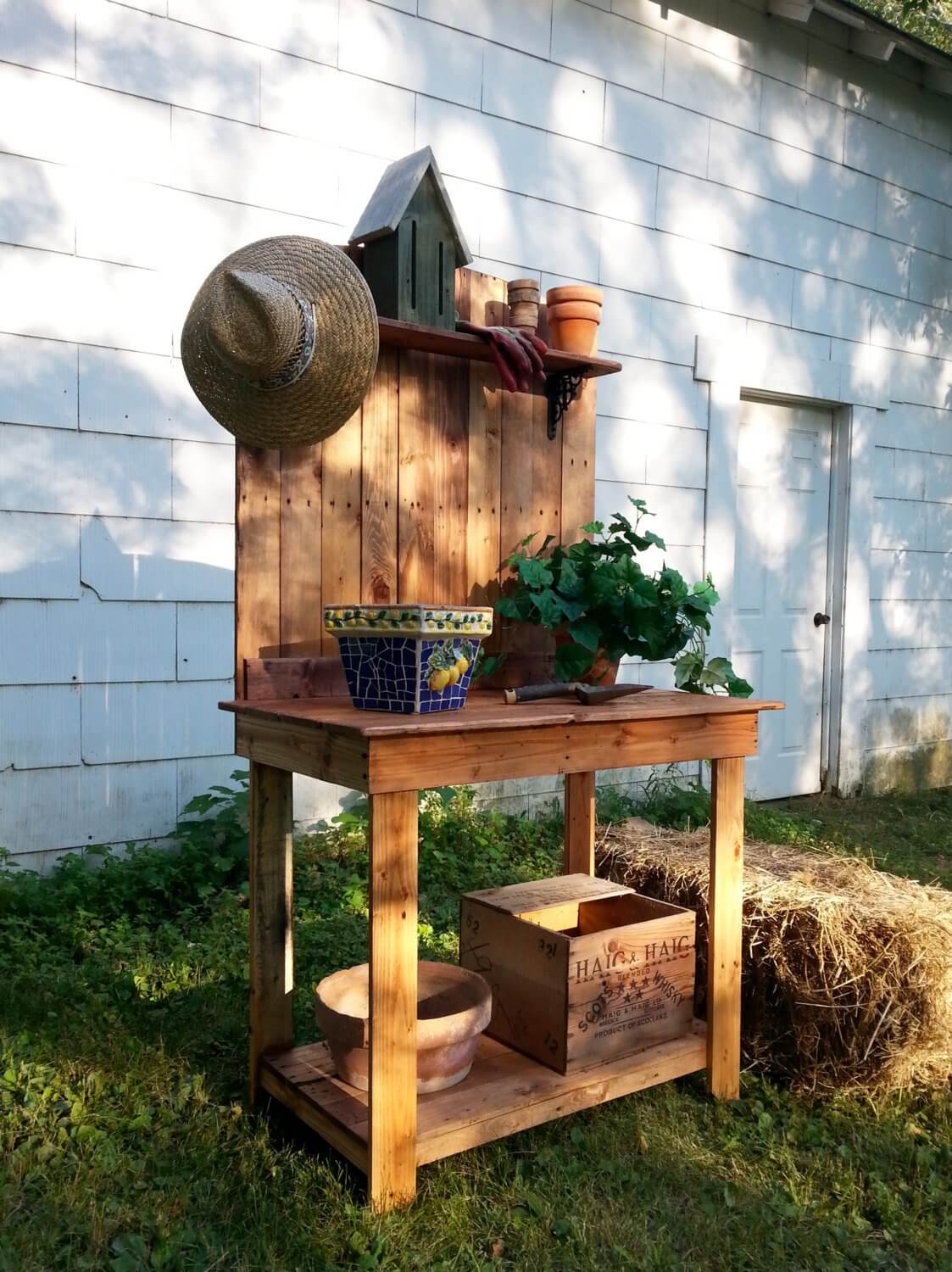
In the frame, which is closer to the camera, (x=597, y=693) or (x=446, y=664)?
(x=446, y=664)

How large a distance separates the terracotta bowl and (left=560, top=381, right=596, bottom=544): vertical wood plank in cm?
123

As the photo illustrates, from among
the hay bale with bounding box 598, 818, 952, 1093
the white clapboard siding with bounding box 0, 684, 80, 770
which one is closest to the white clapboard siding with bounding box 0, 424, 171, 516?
the white clapboard siding with bounding box 0, 684, 80, 770

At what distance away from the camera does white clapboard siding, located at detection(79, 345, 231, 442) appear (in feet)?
12.1

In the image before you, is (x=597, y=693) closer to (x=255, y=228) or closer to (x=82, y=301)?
(x=82, y=301)

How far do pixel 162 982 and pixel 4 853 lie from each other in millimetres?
907

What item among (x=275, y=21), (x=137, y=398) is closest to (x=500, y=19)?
(x=275, y=21)

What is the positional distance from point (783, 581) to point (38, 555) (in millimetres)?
4037

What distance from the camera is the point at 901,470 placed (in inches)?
255

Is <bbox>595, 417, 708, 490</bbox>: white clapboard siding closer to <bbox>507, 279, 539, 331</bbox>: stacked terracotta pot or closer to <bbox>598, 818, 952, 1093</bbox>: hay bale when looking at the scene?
<bbox>507, 279, 539, 331</bbox>: stacked terracotta pot

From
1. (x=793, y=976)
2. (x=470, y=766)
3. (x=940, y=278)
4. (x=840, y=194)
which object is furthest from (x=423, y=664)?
(x=940, y=278)

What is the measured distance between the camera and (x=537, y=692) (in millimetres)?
2488

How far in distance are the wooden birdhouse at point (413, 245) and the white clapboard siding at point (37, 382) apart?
1.54 meters

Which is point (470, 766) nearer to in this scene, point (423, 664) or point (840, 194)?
point (423, 664)

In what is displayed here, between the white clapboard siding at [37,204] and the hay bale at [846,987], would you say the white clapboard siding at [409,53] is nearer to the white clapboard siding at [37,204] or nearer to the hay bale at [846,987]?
the white clapboard siding at [37,204]
